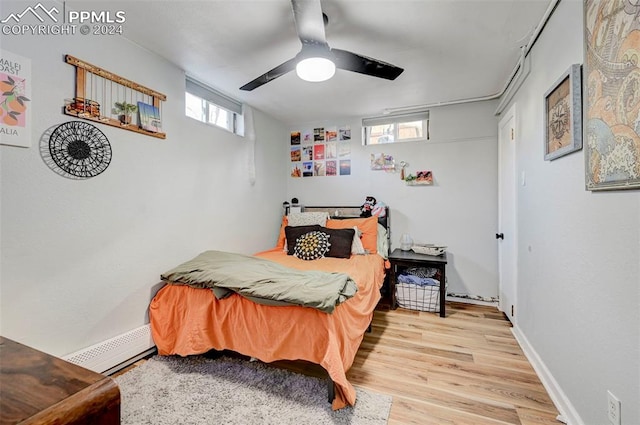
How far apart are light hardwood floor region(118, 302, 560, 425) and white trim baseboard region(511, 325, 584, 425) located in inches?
1.5

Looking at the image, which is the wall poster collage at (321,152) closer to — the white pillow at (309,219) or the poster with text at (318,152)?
the poster with text at (318,152)

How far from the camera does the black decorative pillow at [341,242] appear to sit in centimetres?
298

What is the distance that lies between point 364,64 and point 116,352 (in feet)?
8.61

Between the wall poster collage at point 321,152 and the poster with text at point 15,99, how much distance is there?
2904 mm

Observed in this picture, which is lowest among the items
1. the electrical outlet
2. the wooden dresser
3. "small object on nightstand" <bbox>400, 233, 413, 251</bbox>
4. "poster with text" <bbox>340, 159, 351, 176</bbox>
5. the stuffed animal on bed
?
the electrical outlet

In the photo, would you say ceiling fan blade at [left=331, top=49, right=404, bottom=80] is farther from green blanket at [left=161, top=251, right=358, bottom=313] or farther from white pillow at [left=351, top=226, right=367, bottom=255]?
white pillow at [left=351, top=226, right=367, bottom=255]

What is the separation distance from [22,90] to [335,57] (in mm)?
1822

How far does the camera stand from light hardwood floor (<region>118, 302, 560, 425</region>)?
1585 millimetres

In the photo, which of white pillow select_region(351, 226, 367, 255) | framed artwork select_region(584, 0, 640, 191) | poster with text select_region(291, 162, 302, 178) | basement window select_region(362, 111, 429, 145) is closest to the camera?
framed artwork select_region(584, 0, 640, 191)

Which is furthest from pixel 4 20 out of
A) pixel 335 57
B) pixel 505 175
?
pixel 505 175

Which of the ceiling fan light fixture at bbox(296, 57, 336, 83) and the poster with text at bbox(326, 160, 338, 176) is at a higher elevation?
the ceiling fan light fixture at bbox(296, 57, 336, 83)

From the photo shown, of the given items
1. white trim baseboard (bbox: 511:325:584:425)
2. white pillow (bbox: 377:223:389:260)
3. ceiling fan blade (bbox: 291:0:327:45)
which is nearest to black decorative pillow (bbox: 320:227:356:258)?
white pillow (bbox: 377:223:389:260)

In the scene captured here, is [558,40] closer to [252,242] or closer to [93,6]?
[93,6]

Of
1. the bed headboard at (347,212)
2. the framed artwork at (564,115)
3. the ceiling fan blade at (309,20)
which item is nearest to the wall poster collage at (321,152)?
the bed headboard at (347,212)
